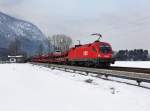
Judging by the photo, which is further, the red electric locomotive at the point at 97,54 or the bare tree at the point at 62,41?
the bare tree at the point at 62,41

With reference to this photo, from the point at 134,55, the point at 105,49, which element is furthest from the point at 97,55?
the point at 134,55

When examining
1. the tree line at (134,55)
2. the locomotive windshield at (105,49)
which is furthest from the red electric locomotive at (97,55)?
the tree line at (134,55)

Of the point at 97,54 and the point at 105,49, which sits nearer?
the point at 97,54

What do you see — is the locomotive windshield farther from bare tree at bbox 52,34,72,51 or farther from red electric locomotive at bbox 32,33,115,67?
bare tree at bbox 52,34,72,51

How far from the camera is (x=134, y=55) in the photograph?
129 meters

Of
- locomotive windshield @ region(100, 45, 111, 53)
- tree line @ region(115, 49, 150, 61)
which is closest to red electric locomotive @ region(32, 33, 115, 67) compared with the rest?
locomotive windshield @ region(100, 45, 111, 53)

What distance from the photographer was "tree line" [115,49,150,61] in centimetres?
12464

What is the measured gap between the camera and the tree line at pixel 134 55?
125m

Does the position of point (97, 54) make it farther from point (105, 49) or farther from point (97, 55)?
point (105, 49)

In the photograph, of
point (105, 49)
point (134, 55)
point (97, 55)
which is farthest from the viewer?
point (134, 55)

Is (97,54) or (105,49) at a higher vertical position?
(105,49)

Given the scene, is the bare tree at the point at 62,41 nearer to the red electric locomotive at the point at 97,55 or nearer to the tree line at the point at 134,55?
the tree line at the point at 134,55

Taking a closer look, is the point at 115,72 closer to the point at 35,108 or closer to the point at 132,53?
the point at 35,108

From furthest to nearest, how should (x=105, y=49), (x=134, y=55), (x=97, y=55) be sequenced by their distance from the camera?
(x=134, y=55), (x=105, y=49), (x=97, y=55)
